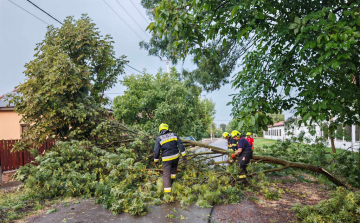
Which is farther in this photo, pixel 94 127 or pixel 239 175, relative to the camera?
pixel 94 127

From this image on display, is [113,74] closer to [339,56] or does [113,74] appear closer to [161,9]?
[161,9]

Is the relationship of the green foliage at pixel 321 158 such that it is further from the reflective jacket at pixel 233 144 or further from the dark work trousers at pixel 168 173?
the dark work trousers at pixel 168 173

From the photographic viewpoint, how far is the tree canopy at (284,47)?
3.68m

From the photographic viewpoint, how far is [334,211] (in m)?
4.32

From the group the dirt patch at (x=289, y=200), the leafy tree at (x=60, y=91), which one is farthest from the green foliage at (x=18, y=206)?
the dirt patch at (x=289, y=200)

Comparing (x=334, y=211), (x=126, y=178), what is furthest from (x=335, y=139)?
(x=126, y=178)

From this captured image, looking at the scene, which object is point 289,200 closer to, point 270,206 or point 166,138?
point 270,206

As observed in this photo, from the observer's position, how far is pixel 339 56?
3441 mm

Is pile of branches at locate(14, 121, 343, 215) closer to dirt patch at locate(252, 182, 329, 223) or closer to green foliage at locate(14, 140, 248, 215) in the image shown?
green foliage at locate(14, 140, 248, 215)

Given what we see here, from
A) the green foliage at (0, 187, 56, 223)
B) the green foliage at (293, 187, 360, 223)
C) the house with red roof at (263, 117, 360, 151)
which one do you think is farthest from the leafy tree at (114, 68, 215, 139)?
the green foliage at (293, 187, 360, 223)

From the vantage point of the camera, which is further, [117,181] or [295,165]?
[295,165]

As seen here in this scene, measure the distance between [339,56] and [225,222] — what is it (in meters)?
3.16

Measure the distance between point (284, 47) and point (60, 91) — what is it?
6.40 meters

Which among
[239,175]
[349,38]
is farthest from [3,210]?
[349,38]
